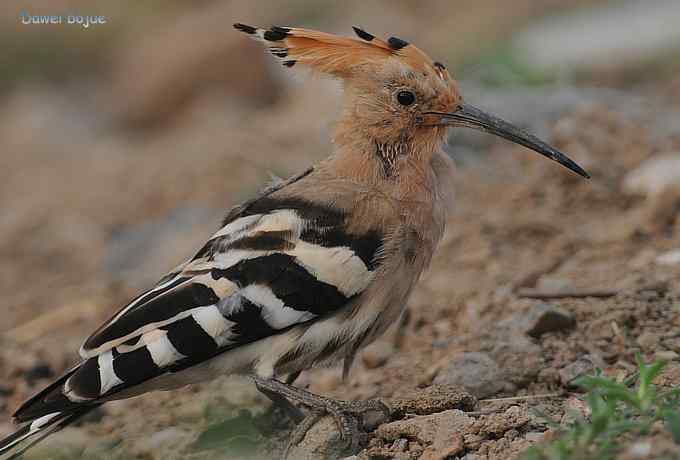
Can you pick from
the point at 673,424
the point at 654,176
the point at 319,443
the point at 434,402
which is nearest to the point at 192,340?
the point at 319,443

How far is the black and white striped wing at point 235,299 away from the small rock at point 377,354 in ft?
2.54

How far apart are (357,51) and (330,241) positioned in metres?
0.69

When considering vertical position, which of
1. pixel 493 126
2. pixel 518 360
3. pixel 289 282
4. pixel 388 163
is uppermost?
pixel 493 126

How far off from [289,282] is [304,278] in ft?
0.14

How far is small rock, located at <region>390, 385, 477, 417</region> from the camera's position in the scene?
270cm

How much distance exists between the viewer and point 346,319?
280 centimetres

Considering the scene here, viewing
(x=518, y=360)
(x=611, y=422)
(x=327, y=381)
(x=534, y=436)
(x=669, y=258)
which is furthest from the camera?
(x=669, y=258)

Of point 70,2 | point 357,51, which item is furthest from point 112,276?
point 70,2

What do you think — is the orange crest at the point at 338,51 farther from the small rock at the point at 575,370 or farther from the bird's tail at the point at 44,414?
the bird's tail at the point at 44,414

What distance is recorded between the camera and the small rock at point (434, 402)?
2.70m

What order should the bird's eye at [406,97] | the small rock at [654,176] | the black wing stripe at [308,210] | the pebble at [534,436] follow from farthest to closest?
the small rock at [654,176] → the bird's eye at [406,97] → the black wing stripe at [308,210] → the pebble at [534,436]

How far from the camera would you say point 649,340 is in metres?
3.02

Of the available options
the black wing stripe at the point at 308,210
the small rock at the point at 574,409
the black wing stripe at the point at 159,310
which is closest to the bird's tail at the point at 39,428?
the black wing stripe at the point at 159,310

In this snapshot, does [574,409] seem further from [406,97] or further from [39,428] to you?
[39,428]
